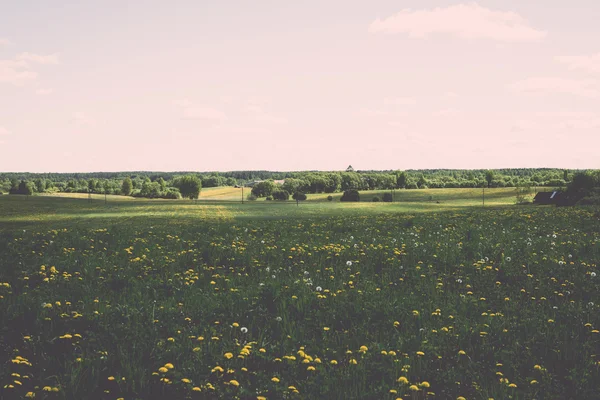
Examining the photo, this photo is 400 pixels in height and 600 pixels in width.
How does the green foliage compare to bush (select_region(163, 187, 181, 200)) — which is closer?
the green foliage

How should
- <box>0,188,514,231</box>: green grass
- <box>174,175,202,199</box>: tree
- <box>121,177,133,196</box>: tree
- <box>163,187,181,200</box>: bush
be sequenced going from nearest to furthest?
<box>0,188,514,231</box>: green grass → <box>174,175,202,199</box>: tree → <box>163,187,181,200</box>: bush → <box>121,177,133,196</box>: tree

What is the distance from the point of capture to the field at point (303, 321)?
574cm

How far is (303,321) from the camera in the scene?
7.83 metres

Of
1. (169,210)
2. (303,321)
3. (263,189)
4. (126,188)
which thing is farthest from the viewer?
(126,188)

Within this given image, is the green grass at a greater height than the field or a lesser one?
lesser

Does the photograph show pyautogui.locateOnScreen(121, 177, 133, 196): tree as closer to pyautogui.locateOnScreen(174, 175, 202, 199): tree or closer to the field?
pyautogui.locateOnScreen(174, 175, 202, 199): tree

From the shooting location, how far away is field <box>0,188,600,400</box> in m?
5.74

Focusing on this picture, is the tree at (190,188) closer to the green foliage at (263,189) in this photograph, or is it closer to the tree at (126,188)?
the green foliage at (263,189)

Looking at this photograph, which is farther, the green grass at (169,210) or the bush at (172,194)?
the bush at (172,194)

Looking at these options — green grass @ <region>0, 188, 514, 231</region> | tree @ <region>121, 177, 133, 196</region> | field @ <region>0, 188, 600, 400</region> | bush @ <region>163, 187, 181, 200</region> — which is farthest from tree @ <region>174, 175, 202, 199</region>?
field @ <region>0, 188, 600, 400</region>

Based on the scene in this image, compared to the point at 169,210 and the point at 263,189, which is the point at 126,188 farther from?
the point at 169,210

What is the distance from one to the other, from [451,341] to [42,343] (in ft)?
19.6

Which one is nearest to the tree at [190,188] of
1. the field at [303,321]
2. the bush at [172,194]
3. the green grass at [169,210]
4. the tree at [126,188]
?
the bush at [172,194]

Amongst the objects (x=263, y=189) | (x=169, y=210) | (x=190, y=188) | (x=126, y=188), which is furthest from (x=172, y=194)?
(x=169, y=210)
